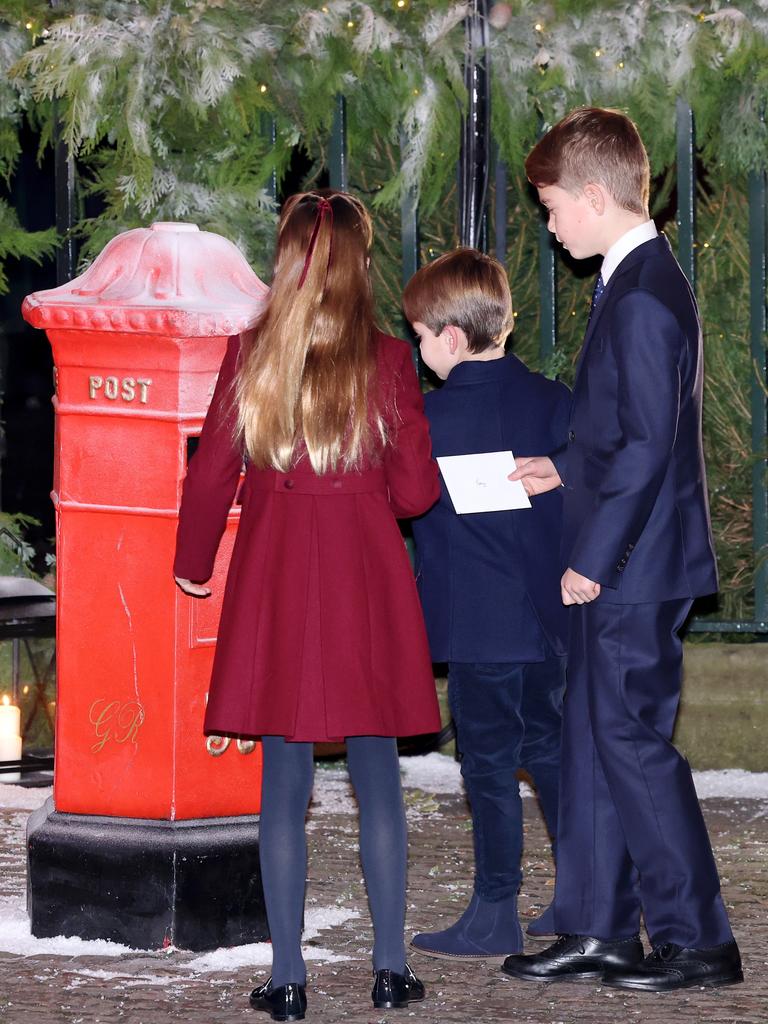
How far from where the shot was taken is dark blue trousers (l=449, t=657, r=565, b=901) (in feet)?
12.8

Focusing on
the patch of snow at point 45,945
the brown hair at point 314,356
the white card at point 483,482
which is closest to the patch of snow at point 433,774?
the patch of snow at point 45,945

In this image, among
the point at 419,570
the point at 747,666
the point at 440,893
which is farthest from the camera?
the point at 747,666

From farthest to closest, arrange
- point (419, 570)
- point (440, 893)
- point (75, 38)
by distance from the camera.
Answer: point (75, 38), point (440, 893), point (419, 570)

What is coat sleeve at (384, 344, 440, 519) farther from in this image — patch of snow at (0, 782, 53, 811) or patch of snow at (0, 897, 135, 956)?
patch of snow at (0, 782, 53, 811)

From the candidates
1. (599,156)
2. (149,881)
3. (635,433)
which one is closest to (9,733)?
(149,881)

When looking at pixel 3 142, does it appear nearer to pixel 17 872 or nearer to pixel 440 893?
pixel 17 872

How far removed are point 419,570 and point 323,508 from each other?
1.77ft

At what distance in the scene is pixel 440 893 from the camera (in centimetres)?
447

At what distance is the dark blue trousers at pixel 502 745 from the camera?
3.89 metres

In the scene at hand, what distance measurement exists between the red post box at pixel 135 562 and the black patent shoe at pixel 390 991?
0.58m

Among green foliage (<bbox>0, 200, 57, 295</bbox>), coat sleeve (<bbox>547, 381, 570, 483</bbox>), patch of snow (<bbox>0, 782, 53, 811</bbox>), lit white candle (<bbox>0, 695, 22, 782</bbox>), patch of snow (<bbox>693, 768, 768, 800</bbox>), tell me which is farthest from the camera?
green foliage (<bbox>0, 200, 57, 295</bbox>)

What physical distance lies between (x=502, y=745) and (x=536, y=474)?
644 mm

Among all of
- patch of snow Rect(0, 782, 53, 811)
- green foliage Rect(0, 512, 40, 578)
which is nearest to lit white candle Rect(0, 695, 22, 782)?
patch of snow Rect(0, 782, 53, 811)

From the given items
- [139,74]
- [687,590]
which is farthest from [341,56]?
[687,590]
